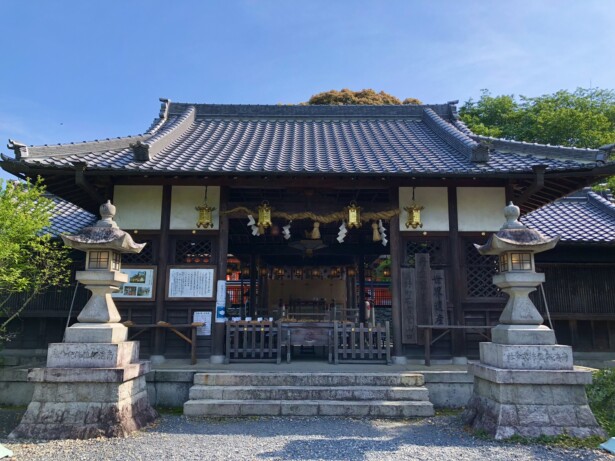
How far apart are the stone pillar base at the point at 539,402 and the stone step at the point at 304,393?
69.4 inches

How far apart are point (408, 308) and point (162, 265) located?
579cm

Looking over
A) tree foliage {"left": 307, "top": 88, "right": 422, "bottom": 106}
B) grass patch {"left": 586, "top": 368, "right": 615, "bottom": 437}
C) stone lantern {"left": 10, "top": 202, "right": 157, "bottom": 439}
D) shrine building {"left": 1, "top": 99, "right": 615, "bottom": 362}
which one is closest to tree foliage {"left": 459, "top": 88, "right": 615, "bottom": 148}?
tree foliage {"left": 307, "top": 88, "right": 422, "bottom": 106}

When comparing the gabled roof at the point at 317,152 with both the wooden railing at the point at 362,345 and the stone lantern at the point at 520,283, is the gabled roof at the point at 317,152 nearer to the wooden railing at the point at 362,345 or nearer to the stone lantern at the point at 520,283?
the stone lantern at the point at 520,283

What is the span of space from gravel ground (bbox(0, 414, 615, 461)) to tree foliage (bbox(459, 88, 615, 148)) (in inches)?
938

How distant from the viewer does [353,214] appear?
33.3ft

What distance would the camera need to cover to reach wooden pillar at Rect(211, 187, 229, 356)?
967 cm

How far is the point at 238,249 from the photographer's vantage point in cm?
1680

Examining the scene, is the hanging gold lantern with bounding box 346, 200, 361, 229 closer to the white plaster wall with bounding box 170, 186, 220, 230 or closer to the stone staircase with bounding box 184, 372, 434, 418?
the white plaster wall with bounding box 170, 186, 220, 230

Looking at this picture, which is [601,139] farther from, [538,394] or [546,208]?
[538,394]

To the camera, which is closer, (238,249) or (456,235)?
(456,235)

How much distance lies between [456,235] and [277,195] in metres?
4.99

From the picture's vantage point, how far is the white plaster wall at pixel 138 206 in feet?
33.8

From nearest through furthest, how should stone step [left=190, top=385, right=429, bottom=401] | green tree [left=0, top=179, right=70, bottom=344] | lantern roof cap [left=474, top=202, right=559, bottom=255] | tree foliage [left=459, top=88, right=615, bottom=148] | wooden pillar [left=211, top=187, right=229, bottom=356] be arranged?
lantern roof cap [left=474, top=202, right=559, bottom=255], stone step [left=190, top=385, right=429, bottom=401], green tree [left=0, top=179, right=70, bottom=344], wooden pillar [left=211, top=187, right=229, bottom=356], tree foliage [left=459, top=88, right=615, bottom=148]

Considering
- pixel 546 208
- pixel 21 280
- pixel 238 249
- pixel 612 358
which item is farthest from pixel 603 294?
pixel 21 280
